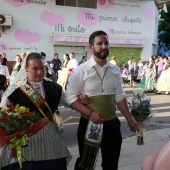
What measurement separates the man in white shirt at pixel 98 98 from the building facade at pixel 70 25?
1239 centimetres

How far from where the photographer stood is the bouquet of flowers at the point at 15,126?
2.38 m

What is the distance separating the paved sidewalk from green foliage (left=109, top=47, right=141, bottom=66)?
1274cm

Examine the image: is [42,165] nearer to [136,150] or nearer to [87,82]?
[87,82]

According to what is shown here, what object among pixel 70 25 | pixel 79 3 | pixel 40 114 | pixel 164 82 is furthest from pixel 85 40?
pixel 40 114

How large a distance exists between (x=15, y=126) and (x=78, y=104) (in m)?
0.68

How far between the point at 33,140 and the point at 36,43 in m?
13.6

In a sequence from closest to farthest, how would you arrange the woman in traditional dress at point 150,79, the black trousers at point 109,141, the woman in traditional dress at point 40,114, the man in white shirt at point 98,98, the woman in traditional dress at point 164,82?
the woman in traditional dress at point 40,114 → the man in white shirt at point 98,98 → the black trousers at point 109,141 → the woman in traditional dress at point 164,82 → the woman in traditional dress at point 150,79

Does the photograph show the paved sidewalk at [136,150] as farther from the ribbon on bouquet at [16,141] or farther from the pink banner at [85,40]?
the pink banner at [85,40]

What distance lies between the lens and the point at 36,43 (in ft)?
51.4

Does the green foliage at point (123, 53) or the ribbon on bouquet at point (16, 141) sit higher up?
the green foliage at point (123, 53)

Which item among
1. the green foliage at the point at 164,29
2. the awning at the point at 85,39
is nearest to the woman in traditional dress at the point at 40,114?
the awning at the point at 85,39

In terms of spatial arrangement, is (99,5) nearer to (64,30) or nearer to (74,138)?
(64,30)

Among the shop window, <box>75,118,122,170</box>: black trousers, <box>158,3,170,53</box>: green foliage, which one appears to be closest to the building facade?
the shop window

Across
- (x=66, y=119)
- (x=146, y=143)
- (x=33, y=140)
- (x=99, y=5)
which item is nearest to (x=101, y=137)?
(x=33, y=140)
